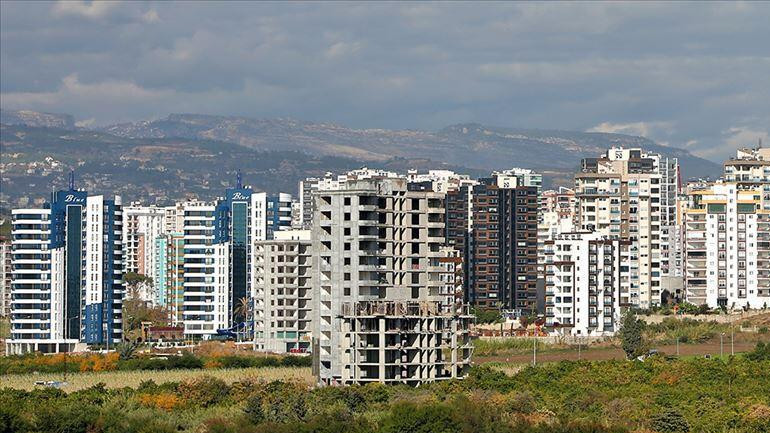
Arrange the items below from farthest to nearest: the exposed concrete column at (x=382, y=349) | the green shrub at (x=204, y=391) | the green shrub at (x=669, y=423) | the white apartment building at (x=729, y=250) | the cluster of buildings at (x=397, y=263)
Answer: the white apartment building at (x=729, y=250), the cluster of buildings at (x=397, y=263), the exposed concrete column at (x=382, y=349), the green shrub at (x=204, y=391), the green shrub at (x=669, y=423)

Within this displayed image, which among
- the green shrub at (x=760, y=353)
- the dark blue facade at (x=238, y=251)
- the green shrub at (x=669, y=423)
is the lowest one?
the green shrub at (x=669, y=423)

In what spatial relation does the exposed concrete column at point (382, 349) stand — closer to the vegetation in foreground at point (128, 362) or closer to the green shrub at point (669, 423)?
the green shrub at point (669, 423)

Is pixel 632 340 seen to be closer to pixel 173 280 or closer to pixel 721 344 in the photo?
pixel 721 344

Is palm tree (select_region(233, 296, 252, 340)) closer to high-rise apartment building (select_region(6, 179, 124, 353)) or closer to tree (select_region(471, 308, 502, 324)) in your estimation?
high-rise apartment building (select_region(6, 179, 124, 353))

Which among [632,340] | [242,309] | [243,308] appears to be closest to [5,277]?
[242,309]

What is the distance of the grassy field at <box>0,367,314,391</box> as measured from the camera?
73938 millimetres

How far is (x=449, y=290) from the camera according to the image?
89.8 metres

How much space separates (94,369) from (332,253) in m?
21.1

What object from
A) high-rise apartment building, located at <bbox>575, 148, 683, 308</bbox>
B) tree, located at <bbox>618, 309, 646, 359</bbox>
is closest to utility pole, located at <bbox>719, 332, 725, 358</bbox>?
tree, located at <bbox>618, 309, 646, 359</bbox>

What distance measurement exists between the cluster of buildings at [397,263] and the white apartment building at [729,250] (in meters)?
0.10

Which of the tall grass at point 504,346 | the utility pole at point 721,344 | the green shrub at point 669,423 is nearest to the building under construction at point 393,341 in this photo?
the green shrub at point 669,423

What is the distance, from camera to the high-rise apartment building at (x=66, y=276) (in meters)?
96.4

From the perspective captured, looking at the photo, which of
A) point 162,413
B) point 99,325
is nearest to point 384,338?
point 162,413

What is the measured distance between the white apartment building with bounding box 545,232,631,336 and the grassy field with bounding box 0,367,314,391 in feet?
73.5
